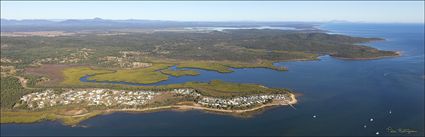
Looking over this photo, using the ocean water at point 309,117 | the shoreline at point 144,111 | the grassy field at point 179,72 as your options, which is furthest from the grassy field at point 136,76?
the shoreline at point 144,111

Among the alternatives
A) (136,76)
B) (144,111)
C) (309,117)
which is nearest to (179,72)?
(136,76)

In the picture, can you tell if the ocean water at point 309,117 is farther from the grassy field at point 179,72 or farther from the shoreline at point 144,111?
the grassy field at point 179,72

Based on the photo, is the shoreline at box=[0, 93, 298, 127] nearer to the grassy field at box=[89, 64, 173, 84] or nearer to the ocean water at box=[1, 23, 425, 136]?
the ocean water at box=[1, 23, 425, 136]

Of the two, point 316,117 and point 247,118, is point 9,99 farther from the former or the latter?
point 316,117

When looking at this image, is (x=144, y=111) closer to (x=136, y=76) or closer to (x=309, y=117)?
(x=309, y=117)

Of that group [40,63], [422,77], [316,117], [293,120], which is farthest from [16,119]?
[422,77]

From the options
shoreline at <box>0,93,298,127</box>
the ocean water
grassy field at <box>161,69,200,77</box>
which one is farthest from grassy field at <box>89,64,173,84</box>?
shoreline at <box>0,93,298,127</box>

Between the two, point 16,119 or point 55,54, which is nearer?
point 16,119

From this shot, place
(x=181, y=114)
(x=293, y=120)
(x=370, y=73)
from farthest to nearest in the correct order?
1. (x=370, y=73)
2. (x=181, y=114)
3. (x=293, y=120)
